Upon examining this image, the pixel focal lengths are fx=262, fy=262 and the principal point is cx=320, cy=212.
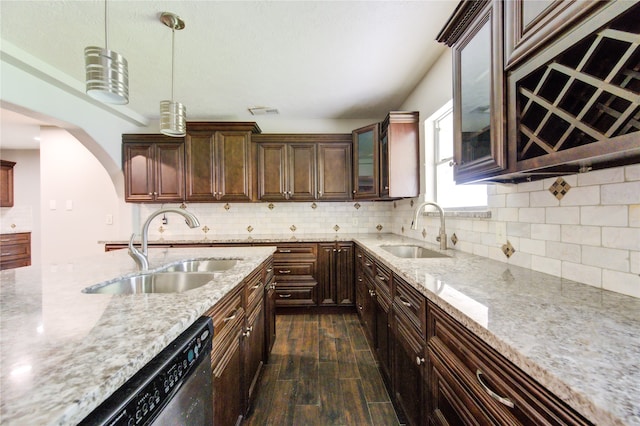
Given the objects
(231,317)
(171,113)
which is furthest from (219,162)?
(231,317)

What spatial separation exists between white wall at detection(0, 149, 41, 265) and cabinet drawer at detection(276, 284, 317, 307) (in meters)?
5.33

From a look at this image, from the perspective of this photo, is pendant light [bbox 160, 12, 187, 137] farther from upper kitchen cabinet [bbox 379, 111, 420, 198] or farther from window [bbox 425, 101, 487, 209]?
window [bbox 425, 101, 487, 209]

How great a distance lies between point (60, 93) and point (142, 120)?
1.00 meters

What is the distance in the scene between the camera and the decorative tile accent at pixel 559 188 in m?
1.13

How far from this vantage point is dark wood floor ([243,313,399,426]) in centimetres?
160

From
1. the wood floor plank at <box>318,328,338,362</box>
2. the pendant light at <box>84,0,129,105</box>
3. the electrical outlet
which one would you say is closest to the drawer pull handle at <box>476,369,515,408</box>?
the electrical outlet

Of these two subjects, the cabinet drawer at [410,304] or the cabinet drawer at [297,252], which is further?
the cabinet drawer at [297,252]

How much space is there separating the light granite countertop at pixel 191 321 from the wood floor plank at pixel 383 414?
1.01 meters

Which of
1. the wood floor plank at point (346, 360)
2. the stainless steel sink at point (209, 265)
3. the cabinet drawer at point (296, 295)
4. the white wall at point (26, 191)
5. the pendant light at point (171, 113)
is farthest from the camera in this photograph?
the white wall at point (26, 191)

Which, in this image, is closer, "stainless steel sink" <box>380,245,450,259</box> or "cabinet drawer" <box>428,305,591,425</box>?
"cabinet drawer" <box>428,305,591,425</box>

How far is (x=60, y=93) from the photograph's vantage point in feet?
8.72

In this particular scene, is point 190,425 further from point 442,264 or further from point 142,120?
point 142,120

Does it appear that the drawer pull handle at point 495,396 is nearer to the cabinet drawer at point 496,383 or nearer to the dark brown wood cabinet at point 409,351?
the cabinet drawer at point 496,383

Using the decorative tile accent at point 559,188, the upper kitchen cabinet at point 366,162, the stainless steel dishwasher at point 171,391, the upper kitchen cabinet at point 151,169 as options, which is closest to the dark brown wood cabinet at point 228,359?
the stainless steel dishwasher at point 171,391
